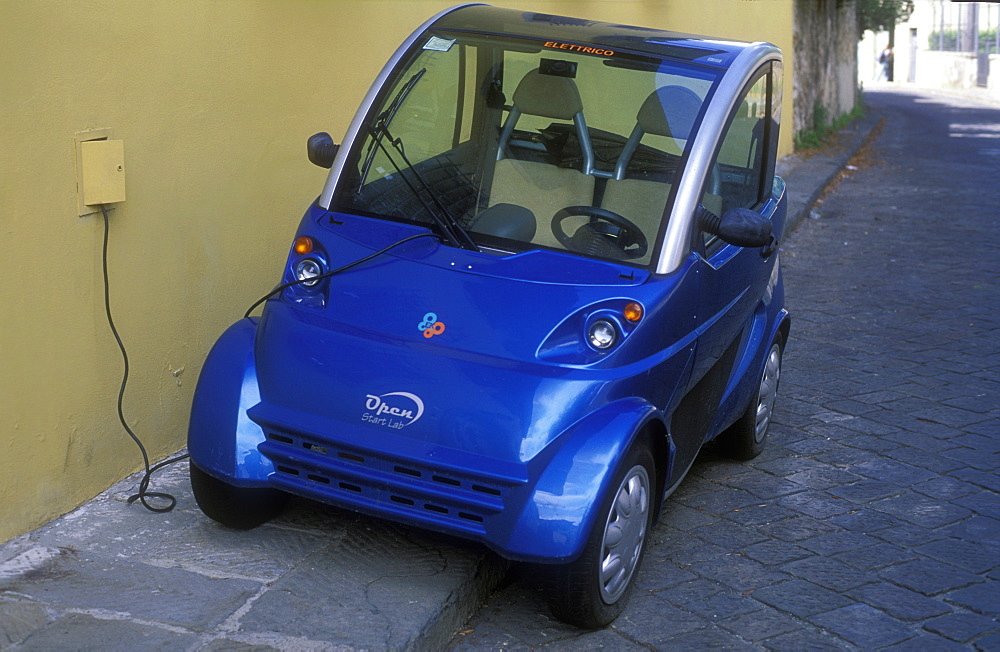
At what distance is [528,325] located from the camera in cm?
340

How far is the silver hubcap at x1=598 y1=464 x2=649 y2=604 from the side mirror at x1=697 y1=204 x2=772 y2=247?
0.87 metres

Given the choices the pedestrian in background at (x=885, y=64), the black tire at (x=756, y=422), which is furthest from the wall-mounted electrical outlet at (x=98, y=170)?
the pedestrian in background at (x=885, y=64)

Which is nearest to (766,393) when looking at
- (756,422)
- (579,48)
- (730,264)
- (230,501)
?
(756,422)

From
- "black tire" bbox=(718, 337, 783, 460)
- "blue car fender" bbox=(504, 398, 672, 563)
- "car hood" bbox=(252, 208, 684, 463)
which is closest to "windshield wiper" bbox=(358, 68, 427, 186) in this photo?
"car hood" bbox=(252, 208, 684, 463)

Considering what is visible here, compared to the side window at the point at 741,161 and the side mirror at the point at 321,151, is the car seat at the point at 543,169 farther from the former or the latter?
the side mirror at the point at 321,151

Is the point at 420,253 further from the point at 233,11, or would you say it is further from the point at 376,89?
the point at 233,11

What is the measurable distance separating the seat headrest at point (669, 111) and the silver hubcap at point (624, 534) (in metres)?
1.25

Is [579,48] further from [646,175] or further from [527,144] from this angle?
Answer: [646,175]

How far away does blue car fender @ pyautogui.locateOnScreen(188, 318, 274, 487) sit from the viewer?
342cm

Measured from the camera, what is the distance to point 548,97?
164 inches

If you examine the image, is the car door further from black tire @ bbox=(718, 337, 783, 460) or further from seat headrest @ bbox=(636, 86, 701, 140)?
black tire @ bbox=(718, 337, 783, 460)

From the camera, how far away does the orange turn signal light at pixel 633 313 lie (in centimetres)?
346

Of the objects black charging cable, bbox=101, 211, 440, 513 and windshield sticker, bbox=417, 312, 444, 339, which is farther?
black charging cable, bbox=101, 211, 440, 513

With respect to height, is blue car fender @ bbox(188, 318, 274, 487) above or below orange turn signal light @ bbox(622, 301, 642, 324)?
below
